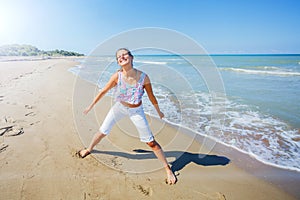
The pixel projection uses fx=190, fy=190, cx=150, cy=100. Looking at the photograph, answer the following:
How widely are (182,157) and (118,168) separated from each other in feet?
3.86

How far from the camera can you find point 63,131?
13.5ft

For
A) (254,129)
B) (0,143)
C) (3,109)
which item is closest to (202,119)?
(254,129)

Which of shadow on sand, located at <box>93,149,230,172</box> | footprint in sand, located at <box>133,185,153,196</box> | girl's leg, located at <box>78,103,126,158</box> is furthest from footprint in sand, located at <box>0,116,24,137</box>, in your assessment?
footprint in sand, located at <box>133,185,153,196</box>

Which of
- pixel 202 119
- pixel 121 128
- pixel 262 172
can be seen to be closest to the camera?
pixel 262 172

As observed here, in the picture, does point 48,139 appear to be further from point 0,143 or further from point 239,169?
point 239,169

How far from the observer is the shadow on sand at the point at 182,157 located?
10.7ft

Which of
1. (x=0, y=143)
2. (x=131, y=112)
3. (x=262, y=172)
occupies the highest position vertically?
(x=131, y=112)

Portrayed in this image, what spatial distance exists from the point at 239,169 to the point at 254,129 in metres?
2.00

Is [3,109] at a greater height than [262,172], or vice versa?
[3,109]

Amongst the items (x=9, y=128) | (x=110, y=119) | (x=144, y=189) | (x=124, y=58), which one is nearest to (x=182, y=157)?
(x=144, y=189)

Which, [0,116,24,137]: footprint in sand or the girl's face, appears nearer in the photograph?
the girl's face

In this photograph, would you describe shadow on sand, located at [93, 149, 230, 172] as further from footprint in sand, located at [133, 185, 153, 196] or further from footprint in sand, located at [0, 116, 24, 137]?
footprint in sand, located at [0, 116, 24, 137]

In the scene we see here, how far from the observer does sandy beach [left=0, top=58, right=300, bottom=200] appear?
2.48 m

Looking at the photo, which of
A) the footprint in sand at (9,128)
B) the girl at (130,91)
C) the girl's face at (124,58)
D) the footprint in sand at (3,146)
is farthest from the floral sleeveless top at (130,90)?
the footprint in sand at (9,128)
